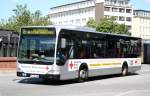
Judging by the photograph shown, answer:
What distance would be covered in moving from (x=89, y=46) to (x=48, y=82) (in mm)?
2752

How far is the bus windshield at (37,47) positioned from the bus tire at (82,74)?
271cm

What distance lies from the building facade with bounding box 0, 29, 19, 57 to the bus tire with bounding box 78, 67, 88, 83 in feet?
36.5

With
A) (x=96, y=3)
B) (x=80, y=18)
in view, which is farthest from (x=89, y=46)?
(x=80, y=18)

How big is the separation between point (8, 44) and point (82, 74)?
12128 millimetres

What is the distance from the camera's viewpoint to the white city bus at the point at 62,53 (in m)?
21.2

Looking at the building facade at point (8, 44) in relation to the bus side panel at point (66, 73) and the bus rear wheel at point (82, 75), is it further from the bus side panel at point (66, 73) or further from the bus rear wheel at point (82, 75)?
the bus side panel at point (66, 73)

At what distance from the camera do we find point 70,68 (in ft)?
72.9

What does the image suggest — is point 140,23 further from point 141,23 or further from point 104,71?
point 104,71

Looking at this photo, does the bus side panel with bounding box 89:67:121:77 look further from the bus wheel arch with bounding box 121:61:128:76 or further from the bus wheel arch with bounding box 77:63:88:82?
the bus wheel arch with bounding box 121:61:128:76

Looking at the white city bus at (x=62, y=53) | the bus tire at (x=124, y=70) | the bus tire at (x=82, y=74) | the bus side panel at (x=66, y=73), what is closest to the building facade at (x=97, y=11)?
the bus tire at (x=124, y=70)

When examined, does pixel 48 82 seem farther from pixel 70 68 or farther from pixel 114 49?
pixel 114 49

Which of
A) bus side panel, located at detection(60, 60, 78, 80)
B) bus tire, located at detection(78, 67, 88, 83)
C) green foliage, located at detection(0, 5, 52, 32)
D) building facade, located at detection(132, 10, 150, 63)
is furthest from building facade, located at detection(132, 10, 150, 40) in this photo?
bus side panel, located at detection(60, 60, 78, 80)

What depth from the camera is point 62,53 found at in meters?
21.5

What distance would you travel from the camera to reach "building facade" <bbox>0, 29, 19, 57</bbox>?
3391 cm
